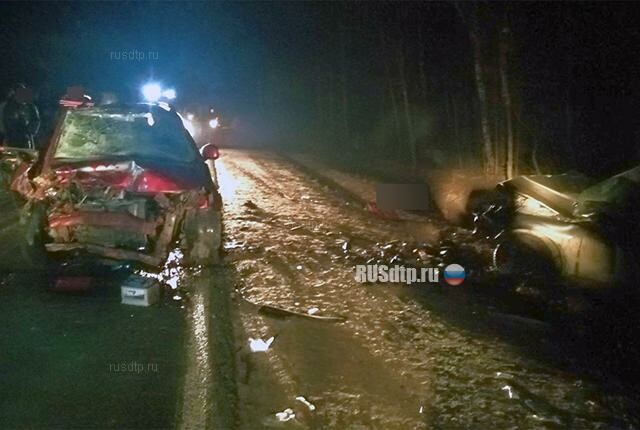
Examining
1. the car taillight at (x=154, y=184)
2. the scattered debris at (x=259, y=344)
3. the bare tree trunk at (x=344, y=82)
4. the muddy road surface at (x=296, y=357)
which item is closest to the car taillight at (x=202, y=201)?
the car taillight at (x=154, y=184)

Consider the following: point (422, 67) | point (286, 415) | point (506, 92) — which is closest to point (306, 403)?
point (286, 415)

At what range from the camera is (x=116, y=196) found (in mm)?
6621

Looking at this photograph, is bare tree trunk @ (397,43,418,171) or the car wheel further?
bare tree trunk @ (397,43,418,171)

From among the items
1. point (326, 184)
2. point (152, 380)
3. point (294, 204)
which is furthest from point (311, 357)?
point (326, 184)

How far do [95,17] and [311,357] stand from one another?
Answer: 1553 inches

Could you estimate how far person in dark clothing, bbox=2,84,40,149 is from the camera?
13797mm

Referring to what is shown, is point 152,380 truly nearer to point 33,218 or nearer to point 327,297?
point 327,297

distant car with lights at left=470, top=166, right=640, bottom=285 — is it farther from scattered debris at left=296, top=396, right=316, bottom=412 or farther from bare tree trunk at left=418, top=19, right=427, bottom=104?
bare tree trunk at left=418, top=19, right=427, bottom=104

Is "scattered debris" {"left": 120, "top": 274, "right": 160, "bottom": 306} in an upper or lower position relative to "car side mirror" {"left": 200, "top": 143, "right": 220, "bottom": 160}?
lower

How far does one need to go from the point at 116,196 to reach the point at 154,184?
40cm

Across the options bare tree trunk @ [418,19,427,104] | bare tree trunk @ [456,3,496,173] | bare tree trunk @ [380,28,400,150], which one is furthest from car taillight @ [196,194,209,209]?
bare tree trunk @ [380,28,400,150]

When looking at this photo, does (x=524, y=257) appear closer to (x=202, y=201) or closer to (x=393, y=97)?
(x=202, y=201)

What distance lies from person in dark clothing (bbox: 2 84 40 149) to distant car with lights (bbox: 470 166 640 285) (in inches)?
412

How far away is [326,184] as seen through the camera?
14.6 m
